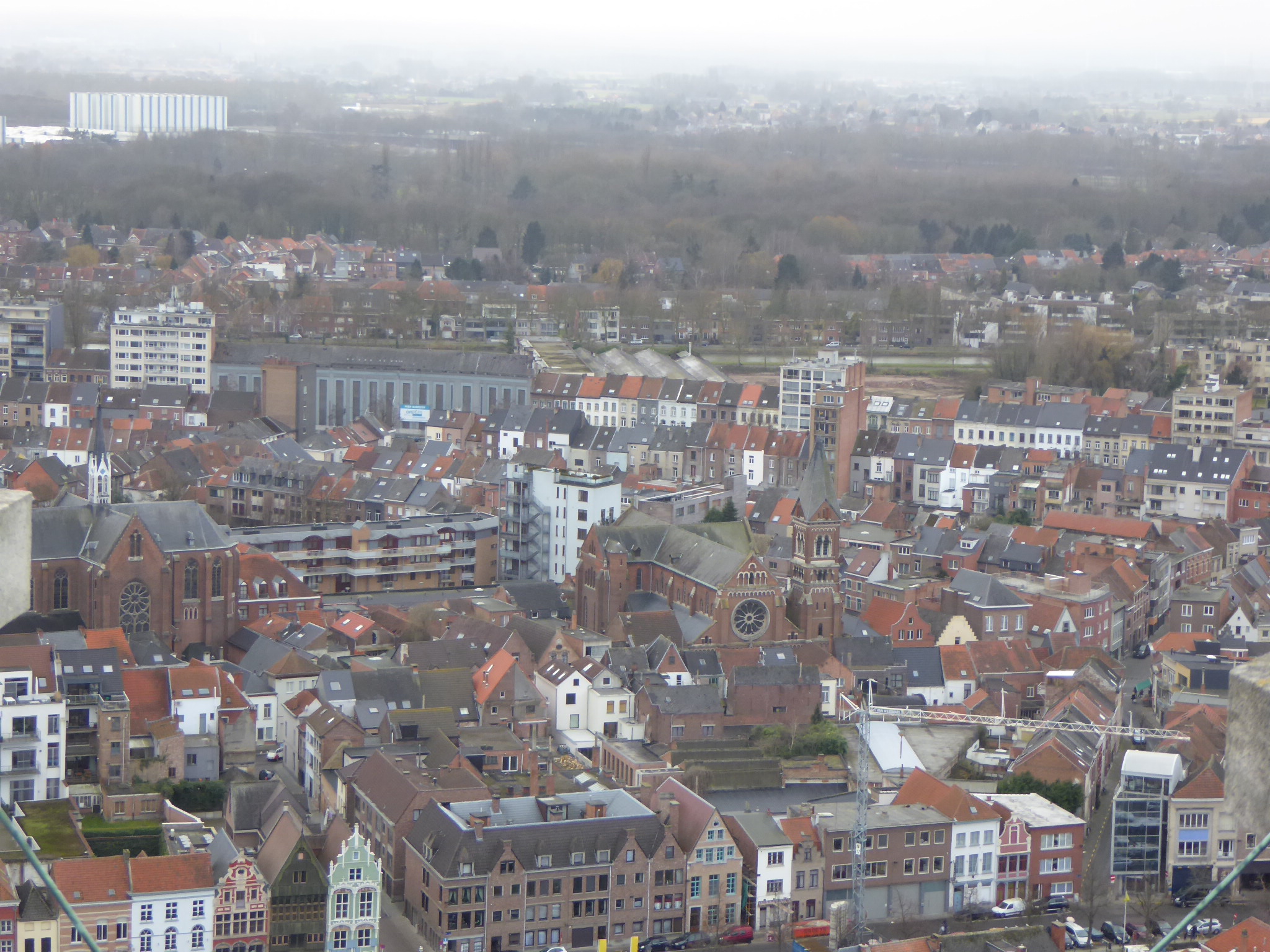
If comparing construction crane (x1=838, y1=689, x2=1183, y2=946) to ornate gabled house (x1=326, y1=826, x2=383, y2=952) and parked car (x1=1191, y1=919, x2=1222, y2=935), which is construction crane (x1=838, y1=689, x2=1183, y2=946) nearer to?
parked car (x1=1191, y1=919, x2=1222, y2=935)

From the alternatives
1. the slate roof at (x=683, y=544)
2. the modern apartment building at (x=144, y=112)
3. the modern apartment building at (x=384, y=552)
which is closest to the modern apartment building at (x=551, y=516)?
the modern apartment building at (x=384, y=552)

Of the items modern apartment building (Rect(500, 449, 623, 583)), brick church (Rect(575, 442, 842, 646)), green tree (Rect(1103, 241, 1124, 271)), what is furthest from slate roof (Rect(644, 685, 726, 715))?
green tree (Rect(1103, 241, 1124, 271))

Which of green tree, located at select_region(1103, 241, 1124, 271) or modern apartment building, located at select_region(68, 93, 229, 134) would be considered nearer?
green tree, located at select_region(1103, 241, 1124, 271)

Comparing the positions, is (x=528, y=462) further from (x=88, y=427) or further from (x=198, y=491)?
(x=88, y=427)

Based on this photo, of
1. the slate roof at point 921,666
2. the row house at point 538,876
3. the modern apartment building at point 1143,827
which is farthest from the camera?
the slate roof at point 921,666

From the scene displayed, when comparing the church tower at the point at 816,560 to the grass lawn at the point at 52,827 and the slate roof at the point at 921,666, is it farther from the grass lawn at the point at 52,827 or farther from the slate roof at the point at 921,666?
the grass lawn at the point at 52,827

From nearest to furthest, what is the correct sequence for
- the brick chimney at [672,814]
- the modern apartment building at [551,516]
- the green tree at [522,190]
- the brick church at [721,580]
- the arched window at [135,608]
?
1. the brick chimney at [672,814]
2. the arched window at [135,608]
3. the brick church at [721,580]
4. the modern apartment building at [551,516]
5. the green tree at [522,190]

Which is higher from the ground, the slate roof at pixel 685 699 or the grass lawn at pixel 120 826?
the slate roof at pixel 685 699

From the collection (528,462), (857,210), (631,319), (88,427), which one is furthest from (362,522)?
(857,210)

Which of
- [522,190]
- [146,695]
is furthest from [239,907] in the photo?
[522,190]
